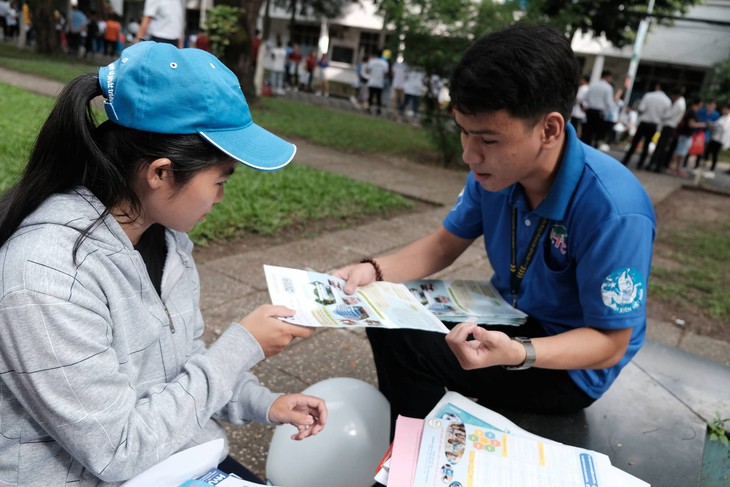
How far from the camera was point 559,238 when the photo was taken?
5.96 feet

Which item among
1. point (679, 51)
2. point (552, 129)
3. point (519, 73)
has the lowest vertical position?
point (552, 129)

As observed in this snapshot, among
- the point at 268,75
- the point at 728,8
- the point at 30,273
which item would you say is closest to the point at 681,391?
the point at 30,273

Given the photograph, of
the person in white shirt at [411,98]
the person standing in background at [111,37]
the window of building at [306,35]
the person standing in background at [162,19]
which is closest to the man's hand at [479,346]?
the person standing in background at [162,19]

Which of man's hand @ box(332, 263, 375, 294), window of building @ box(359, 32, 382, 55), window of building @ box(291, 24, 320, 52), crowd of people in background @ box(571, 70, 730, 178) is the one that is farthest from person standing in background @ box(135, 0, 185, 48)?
window of building @ box(291, 24, 320, 52)

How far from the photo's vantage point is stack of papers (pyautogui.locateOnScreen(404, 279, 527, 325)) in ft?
6.37

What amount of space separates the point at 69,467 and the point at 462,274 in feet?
11.5

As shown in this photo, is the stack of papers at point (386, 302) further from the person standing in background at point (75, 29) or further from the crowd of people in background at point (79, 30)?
the person standing in background at point (75, 29)

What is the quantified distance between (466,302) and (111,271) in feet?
4.15

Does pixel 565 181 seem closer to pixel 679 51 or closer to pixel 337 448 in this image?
pixel 337 448

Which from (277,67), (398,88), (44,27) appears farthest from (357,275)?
(44,27)

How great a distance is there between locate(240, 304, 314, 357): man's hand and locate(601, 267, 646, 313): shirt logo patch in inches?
33.9

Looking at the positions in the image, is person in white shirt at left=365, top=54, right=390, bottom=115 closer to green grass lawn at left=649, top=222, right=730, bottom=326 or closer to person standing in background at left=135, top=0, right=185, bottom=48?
person standing in background at left=135, top=0, right=185, bottom=48

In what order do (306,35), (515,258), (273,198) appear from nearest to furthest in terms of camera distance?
(515,258), (273,198), (306,35)

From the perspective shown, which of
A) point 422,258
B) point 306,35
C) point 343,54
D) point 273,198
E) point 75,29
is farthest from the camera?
point 306,35
